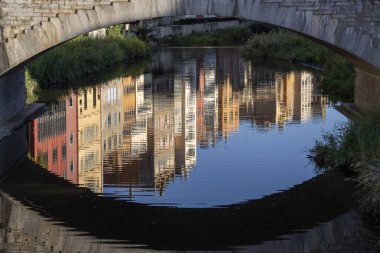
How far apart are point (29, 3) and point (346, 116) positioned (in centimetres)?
962

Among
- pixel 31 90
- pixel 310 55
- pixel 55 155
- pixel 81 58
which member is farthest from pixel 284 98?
pixel 310 55

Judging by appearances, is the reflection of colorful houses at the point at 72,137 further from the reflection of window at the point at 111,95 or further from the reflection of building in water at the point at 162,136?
the reflection of building in water at the point at 162,136

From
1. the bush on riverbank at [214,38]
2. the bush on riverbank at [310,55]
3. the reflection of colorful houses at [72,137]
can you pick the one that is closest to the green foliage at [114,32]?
the bush on riverbank at [310,55]

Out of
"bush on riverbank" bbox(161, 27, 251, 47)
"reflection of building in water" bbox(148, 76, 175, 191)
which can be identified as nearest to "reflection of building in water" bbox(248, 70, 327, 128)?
"reflection of building in water" bbox(148, 76, 175, 191)

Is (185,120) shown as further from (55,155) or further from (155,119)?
(55,155)

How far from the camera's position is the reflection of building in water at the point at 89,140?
18481 millimetres

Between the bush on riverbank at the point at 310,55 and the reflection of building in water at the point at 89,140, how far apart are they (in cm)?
789

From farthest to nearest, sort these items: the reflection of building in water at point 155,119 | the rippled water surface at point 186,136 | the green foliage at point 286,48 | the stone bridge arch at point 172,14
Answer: the green foliage at point 286,48 → the reflection of building in water at point 155,119 → the stone bridge arch at point 172,14 → the rippled water surface at point 186,136

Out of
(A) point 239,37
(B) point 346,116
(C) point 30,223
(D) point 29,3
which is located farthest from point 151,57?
(C) point 30,223

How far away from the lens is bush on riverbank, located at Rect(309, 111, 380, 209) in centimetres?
1512

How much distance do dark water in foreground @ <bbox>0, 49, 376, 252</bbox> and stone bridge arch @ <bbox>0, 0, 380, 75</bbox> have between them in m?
2.48

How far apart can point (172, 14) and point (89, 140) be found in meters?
5.26

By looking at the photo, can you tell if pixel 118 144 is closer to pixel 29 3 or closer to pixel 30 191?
pixel 29 3

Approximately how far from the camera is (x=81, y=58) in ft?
136
